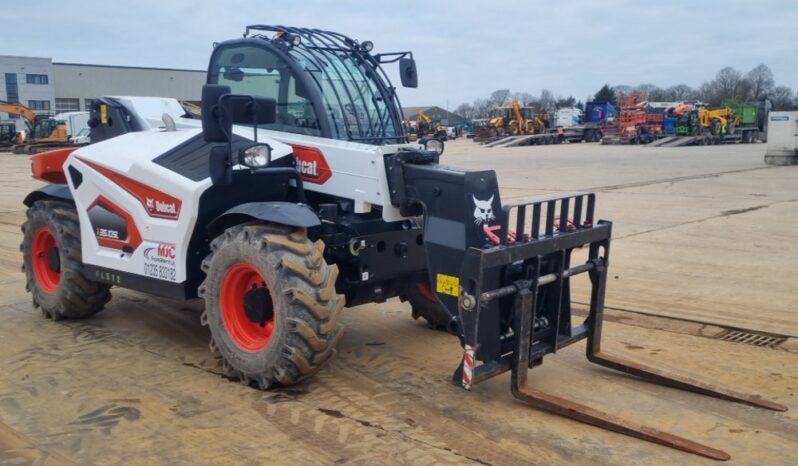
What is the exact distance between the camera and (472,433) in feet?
14.1

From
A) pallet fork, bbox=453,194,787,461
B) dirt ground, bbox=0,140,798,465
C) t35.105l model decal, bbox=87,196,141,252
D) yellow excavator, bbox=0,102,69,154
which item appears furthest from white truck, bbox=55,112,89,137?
pallet fork, bbox=453,194,787,461

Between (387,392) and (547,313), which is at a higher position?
(547,313)

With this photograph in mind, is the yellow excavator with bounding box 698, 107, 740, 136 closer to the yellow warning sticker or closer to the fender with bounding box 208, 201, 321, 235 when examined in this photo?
the yellow warning sticker

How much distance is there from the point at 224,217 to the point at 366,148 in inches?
45.5

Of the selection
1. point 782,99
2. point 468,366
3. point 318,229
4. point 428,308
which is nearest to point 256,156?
point 318,229

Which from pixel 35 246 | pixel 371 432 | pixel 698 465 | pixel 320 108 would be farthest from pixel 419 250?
pixel 35 246

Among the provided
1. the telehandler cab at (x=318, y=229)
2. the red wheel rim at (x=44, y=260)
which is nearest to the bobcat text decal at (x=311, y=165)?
the telehandler cab at (x=318, y=229)

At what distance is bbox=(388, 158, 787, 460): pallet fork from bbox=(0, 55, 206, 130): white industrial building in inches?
2346

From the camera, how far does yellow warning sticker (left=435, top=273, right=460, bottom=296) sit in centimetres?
464

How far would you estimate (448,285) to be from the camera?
470cm

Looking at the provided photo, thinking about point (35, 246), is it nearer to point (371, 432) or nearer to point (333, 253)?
point (333, 253)

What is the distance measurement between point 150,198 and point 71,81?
64.3 meters

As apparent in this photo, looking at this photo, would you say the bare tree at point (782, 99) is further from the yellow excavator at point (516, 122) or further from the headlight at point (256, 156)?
the headlight at point (256, 156)

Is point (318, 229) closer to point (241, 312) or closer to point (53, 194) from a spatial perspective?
point (241, 312)
